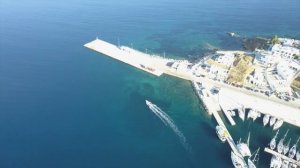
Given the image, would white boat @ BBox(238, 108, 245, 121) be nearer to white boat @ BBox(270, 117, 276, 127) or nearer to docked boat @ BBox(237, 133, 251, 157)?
white boat @ BBox(270, 117, 276, 127)

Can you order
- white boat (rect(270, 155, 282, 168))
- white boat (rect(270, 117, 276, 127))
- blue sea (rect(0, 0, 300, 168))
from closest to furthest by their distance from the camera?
white boat (rect(270, 155, 282, 168))
blue sea (rect(0, 0, 300, 168))
white boat (rect(270, 117, 276, 127))

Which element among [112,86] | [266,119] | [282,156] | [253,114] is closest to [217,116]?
[253,114]

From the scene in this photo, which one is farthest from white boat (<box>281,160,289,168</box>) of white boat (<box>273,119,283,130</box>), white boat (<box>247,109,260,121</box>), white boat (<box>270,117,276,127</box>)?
white boat (<box>247,109,260,121</box>)

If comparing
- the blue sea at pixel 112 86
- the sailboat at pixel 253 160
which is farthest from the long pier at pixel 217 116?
the sailboat at pixel 253 160

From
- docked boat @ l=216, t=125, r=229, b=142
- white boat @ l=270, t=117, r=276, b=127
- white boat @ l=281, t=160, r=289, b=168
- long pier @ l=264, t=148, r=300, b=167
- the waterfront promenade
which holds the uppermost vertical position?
the waterfront promenade

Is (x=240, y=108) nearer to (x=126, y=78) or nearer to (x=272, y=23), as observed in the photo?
(x=126, y=78)

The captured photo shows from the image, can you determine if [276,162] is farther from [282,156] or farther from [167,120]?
[167,120]

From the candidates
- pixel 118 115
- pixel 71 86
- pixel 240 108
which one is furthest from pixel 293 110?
pixel 71 86
